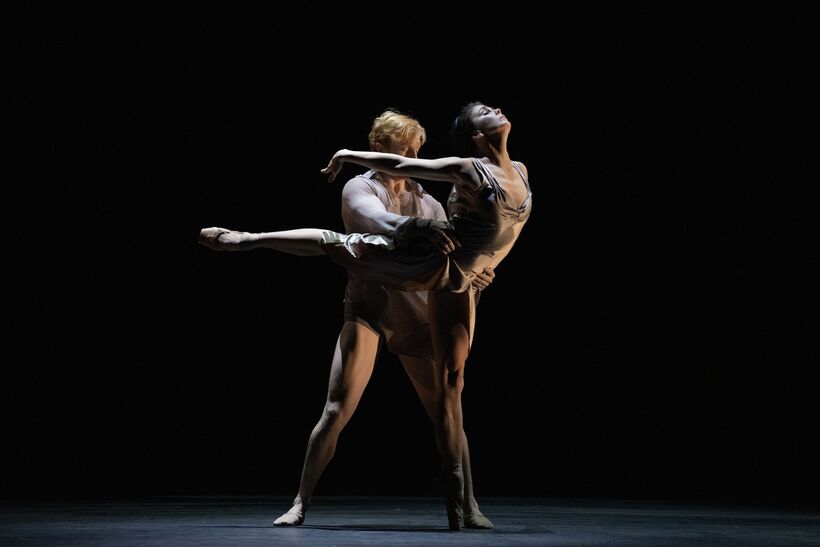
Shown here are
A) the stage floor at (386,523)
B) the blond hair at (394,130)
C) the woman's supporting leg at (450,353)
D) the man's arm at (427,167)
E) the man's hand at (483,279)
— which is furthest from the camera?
the blond hair at (394,130)

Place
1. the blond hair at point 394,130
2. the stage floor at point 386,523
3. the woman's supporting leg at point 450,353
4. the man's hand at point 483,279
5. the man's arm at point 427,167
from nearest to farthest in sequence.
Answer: the stage floor at point 386,523 < the man's arm at point 427,167 < the woman's supporting leg at point 450,353 < the man's hand at point 483,279 < the blond hair at point 394,130

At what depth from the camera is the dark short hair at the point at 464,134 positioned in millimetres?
3332

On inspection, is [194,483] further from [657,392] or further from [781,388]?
[781,388]

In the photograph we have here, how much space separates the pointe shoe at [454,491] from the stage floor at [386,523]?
2.8 inches

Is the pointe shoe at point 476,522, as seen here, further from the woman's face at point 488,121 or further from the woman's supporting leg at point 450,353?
the woman's face at point 488,121

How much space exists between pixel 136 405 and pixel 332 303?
1.15 meters

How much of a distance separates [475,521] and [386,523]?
13.9 inches

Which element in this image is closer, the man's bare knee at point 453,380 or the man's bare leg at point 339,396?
the man's bare knee at point 453,380

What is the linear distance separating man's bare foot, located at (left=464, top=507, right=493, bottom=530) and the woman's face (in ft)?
3.82

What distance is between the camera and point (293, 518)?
132 inches

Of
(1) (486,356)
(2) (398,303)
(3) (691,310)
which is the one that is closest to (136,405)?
(1) (486,356)

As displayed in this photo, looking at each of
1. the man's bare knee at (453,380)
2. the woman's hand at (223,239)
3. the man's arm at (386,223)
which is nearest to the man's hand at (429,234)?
the man's arm at (386,223)

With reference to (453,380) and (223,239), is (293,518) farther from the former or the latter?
(223,239)

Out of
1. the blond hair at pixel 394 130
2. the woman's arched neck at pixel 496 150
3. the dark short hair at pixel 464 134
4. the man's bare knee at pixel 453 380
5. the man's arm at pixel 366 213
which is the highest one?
the blond hair at pixel 394 130
